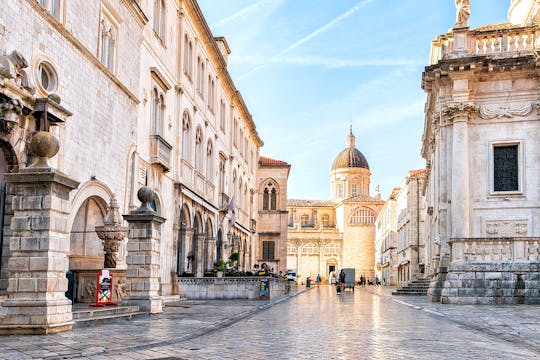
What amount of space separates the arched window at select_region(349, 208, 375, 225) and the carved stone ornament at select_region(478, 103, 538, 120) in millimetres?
79260

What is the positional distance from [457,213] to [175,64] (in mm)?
13163

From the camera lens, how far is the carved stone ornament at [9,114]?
12.9m

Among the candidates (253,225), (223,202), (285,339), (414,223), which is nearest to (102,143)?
(285,339)

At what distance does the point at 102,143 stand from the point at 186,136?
11.1 m

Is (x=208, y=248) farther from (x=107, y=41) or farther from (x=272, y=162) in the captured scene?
(x=272, y=162)

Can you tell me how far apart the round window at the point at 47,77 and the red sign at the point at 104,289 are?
4491 mm

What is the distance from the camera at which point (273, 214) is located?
201 feet

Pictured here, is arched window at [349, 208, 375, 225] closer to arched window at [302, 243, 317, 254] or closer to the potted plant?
arched window at [302, 243, 317, 254]

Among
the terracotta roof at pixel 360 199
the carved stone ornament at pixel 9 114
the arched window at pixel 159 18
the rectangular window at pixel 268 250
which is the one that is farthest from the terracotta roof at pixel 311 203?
the carved stone ornament at pixel 9 114

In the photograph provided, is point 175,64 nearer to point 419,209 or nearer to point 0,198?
point 0,198

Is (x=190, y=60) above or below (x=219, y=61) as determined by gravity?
below

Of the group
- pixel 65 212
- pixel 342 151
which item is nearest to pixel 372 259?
pixel 342 151

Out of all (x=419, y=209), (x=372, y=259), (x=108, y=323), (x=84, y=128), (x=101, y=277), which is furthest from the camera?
(x=372, y=259)

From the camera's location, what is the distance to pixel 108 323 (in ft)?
43.0
